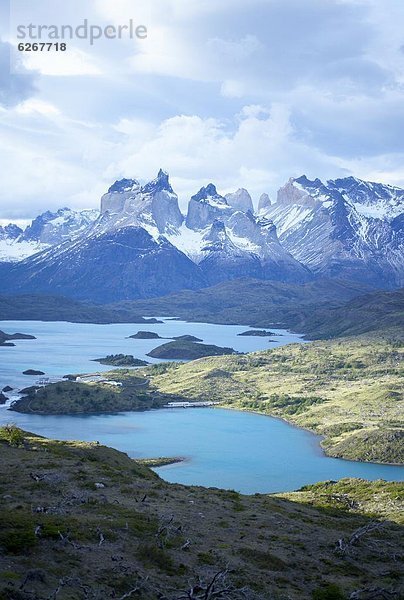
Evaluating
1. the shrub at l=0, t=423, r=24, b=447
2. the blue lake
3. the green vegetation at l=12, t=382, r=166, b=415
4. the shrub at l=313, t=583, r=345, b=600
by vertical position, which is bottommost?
the blue lake

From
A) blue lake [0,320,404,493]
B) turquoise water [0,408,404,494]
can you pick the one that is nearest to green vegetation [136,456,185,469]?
turquoise water [0,408,404,494]

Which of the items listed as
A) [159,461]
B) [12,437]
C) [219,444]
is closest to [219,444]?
[219,444]

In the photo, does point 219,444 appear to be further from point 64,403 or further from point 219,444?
point 64,403

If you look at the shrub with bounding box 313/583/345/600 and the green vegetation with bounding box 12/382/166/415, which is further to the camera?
the green vegetation with bounding box 12/382/166/415

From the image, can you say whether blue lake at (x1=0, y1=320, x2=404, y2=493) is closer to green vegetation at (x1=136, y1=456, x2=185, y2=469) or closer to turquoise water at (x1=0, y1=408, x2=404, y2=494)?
turquoise water at (x1=0, y1=408, x2=404, y2=494)

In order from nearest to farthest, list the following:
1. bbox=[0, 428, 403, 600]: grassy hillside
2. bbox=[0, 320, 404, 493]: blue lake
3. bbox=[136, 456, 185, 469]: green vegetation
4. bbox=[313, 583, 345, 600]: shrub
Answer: bbox=[0, 428, 403, 600]: grassy hillside, bbox=[313, 583, 345, 600]: shrub, bbox=[0, 320, 404, 493]: blue lake, bbox=[136, 456, 185, 469]: green vegetation

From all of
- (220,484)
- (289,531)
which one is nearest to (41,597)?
(289,531)

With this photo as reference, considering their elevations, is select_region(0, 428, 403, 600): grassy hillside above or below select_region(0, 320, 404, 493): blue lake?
above
